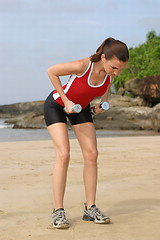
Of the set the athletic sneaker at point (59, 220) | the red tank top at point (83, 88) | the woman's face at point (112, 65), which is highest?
the woman's face at point (112, 65)

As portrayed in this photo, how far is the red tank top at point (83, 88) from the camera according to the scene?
148 inches

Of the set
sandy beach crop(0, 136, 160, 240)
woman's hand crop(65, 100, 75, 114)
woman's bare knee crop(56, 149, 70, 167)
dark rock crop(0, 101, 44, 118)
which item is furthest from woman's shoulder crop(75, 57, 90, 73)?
dark rock crop(0, 101, 44, 118)

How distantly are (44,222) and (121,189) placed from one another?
176cm

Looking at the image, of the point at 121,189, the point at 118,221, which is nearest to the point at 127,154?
the point at 121,189

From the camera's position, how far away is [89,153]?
3.99 metres

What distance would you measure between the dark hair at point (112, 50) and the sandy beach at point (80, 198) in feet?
4.89

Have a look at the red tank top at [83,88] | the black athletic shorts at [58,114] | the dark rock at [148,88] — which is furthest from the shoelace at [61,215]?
the dark rock at [148,88]

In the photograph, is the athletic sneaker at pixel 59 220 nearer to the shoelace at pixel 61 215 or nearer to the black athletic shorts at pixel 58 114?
the shoelace at pixel 61 215

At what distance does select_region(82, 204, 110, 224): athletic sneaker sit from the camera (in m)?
3.83

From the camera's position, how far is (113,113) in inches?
1022

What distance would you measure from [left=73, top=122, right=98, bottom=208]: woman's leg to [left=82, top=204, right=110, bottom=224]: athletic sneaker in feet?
0.29

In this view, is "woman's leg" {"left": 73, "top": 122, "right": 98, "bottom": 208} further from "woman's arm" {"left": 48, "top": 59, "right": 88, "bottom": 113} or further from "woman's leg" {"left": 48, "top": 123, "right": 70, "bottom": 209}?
"woman's arm" {"left": 48, "top": 59, "right": 88, "bottom": 113}

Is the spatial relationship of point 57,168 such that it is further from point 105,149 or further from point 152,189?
point 105,149

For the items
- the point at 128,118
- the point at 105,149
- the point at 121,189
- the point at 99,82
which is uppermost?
the point at 99,82
